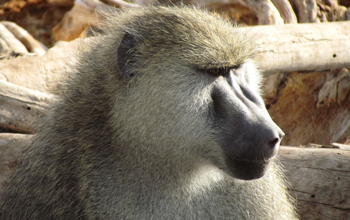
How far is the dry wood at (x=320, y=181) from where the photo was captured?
3.25 meters

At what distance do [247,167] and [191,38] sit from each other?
88cm

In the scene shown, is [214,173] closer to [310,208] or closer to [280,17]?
[310,208]

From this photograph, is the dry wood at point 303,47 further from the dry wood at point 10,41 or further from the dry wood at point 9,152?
the dry wood at point 10,41

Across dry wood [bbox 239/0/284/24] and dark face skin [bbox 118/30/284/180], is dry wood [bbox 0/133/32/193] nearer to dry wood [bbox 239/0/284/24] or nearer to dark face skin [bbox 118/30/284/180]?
dark face skin [bbox 118/30/284/180]

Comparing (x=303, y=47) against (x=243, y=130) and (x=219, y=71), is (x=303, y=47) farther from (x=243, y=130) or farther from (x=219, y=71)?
(x=243, y=130)

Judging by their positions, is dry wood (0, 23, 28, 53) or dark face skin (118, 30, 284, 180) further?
dry wood (0, 23, 28, 53)

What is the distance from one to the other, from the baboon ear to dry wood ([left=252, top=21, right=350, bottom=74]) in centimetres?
251

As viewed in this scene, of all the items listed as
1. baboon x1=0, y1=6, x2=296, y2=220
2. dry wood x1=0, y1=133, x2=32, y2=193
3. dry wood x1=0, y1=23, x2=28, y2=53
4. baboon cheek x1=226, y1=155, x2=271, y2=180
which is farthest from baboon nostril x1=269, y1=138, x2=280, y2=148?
dry wood x1=0, y1=23, x2=28, y2=53

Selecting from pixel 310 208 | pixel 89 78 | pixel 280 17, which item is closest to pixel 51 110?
pixel 89 78

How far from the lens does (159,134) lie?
2.48 meters

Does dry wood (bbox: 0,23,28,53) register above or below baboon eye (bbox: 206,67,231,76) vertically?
below

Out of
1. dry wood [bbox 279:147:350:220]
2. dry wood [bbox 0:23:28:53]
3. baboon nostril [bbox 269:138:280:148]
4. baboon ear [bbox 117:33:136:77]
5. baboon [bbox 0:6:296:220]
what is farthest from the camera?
dry wood [bbox 0:23:28:53]

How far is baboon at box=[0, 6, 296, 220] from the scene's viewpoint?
240 cm

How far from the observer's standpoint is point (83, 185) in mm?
2654
